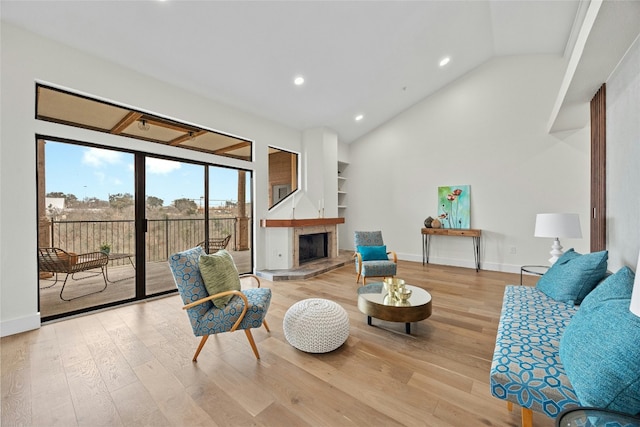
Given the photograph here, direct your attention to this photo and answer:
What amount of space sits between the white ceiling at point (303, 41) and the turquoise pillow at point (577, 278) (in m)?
3.55

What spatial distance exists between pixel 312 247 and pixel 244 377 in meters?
4.11

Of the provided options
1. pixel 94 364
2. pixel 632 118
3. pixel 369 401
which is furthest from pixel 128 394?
pixel 632 118

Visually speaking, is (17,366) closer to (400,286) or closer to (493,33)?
(400,286)

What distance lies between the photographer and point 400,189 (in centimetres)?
628

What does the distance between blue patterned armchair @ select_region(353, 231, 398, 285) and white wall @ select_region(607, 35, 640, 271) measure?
7.86 feet

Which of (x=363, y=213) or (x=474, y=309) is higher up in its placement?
(x=363, y=213)

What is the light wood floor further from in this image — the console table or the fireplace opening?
the fireplace opening

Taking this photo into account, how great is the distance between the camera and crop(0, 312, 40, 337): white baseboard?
8.16ft

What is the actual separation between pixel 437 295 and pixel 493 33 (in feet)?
14.8

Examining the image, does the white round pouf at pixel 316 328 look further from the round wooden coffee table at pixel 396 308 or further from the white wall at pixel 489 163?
the white wall at pixel 489 163

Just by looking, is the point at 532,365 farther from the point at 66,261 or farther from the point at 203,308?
the point at 66,261

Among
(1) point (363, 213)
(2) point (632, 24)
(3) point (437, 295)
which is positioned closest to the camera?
(2) point (632, 24)

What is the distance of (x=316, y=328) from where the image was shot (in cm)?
221

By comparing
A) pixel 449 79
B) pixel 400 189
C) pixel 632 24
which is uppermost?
pixel 449 79
